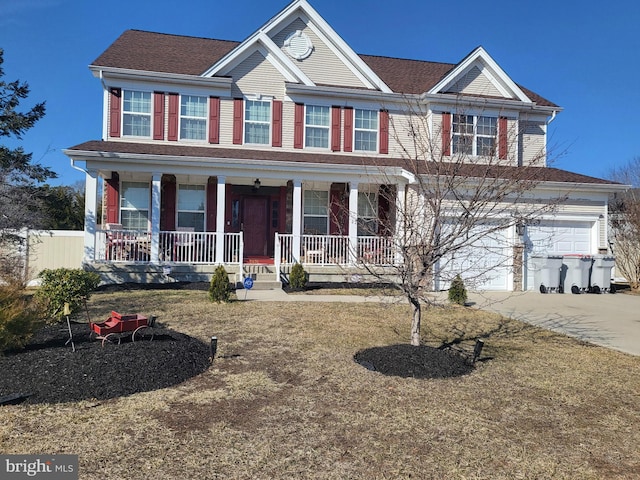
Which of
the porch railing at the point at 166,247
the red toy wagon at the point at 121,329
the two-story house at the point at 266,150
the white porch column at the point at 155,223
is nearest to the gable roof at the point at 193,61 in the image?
the two-story house at the point at 266,150

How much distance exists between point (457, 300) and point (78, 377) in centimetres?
826

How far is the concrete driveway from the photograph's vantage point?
773 centimetres

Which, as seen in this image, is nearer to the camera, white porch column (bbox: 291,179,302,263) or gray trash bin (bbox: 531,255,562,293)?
white porch column (bbox: 291,179,302,263)

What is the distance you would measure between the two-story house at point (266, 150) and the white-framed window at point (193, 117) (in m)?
0.03

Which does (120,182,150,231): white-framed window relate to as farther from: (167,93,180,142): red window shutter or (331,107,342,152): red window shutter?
(331,107,342,152): red window shutter

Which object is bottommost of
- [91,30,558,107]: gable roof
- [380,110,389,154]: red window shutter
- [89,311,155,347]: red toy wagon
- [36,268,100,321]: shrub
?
[89,311,155,347]: red toy wagon

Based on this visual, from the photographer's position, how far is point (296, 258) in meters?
13.1

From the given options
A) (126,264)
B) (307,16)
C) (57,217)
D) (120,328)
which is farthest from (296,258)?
(57,217)

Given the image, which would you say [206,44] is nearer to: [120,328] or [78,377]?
[120,328]

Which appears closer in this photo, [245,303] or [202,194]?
[245,303]

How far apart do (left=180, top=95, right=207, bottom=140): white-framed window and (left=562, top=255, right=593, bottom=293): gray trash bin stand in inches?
488

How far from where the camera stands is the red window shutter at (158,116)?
Answer: 46.2 ft

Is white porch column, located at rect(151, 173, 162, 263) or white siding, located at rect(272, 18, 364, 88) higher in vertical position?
white siding, located at rect(272, 18, 364, 88)

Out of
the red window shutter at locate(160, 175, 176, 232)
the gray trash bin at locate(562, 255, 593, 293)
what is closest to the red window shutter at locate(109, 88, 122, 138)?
the red window shutter at locate(160, 175, 176, 232)
